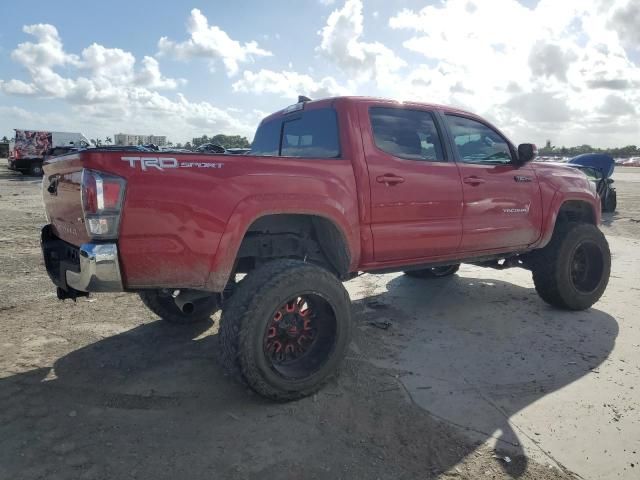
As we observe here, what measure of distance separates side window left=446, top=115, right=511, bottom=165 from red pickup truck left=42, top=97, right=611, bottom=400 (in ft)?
0.06

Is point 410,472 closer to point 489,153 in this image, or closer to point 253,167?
point 253,167

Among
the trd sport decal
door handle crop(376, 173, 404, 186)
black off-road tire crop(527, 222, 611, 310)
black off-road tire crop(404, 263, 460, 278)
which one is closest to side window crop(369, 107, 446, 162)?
door handle crop(376, 173, 404, 186)

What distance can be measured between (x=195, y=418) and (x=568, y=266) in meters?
3.94

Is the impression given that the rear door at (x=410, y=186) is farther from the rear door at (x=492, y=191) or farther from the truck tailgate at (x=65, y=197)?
the truck tailgate at (x=65, y=197)

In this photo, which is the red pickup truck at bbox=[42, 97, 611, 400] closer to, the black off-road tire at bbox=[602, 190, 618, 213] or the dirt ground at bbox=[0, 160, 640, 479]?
the dirt ground at bbox=[0, 160, 640, 479]

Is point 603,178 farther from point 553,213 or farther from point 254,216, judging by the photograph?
point 254,216

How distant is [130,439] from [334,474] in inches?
44.8

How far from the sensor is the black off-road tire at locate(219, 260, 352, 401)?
278cm

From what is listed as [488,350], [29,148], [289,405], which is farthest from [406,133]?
[29,148]

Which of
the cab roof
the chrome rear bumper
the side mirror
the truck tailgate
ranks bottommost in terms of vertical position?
the chrome rear bumper

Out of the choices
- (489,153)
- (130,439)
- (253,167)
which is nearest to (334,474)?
(130,439)

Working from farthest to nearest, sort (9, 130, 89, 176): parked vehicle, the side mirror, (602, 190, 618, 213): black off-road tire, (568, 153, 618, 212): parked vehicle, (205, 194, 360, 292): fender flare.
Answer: (9, 130, 89, 176): parked vehicle < (602, 190, 618, 213): black off-road tire < (568, 153, 618, 212): parked vehicle < the side mirror < (205, 194, 360, 292): fender flare

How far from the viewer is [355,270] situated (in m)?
3.55

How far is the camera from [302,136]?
3875 mm
